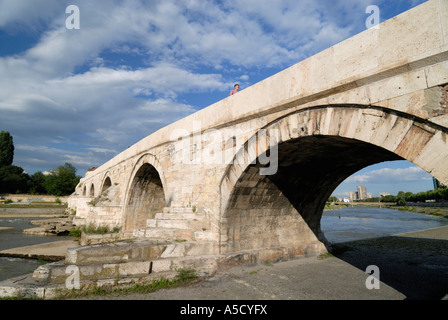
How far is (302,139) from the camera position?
4.45 meters

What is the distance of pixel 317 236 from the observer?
754cm

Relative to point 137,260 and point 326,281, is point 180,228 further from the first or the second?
point 326,281

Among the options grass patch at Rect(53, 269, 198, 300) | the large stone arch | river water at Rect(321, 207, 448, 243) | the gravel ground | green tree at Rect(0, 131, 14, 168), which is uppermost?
green tree at Rect(0, 131, 14, 168)

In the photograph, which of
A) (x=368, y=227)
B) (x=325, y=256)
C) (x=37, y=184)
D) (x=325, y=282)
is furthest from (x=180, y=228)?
(x=37, y=184)

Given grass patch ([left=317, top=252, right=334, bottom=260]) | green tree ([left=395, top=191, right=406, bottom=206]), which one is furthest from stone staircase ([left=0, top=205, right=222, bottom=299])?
green tree ([left=395, top=191, right=406, bottom=206])

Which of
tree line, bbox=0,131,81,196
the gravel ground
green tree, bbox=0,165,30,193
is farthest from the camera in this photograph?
tree line, bbox=0,131,81,196

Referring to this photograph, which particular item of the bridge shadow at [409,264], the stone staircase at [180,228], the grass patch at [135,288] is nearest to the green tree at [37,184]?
the stone staircase at [180,228]

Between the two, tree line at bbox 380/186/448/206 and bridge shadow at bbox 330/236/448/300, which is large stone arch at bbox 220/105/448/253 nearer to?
bridge shadow at bbox 330/236/448/300

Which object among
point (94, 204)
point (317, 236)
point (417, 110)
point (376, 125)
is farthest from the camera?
point (94, 204)

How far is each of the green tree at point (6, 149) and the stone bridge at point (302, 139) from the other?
157 feet

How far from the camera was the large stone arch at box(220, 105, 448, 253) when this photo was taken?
293cm
